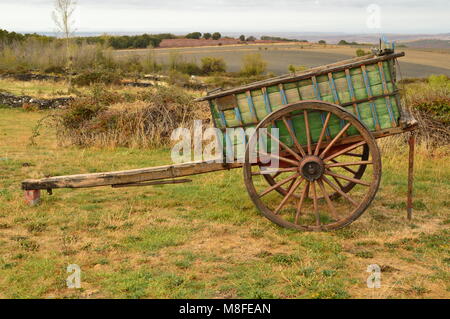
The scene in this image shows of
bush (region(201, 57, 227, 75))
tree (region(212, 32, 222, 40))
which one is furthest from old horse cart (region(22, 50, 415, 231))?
tree (region(212, 32, 222, 40))

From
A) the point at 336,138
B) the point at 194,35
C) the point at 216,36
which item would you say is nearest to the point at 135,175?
the point at 336,138

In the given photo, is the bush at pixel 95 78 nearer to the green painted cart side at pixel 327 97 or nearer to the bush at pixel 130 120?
the bush at pixel 130 120

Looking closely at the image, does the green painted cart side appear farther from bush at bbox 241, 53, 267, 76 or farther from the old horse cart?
bush at bbox 241, 53, 267, 76

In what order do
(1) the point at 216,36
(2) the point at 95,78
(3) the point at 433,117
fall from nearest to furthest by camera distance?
(3) the point at 433,117 < (2) the point at 95,78 < (1) the point at 216,36

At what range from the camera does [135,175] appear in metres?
6.34

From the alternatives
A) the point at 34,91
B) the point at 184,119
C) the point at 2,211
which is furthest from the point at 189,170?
the point at 34,91

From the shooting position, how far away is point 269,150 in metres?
5.89

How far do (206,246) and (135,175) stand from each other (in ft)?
4.69

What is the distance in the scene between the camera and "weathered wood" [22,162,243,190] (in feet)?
20.1

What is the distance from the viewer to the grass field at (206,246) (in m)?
4.50

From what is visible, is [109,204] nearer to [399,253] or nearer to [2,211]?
[2,211]

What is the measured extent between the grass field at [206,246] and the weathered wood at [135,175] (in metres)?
0.48

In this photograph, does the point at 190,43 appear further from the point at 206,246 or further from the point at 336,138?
the point at 206,246
